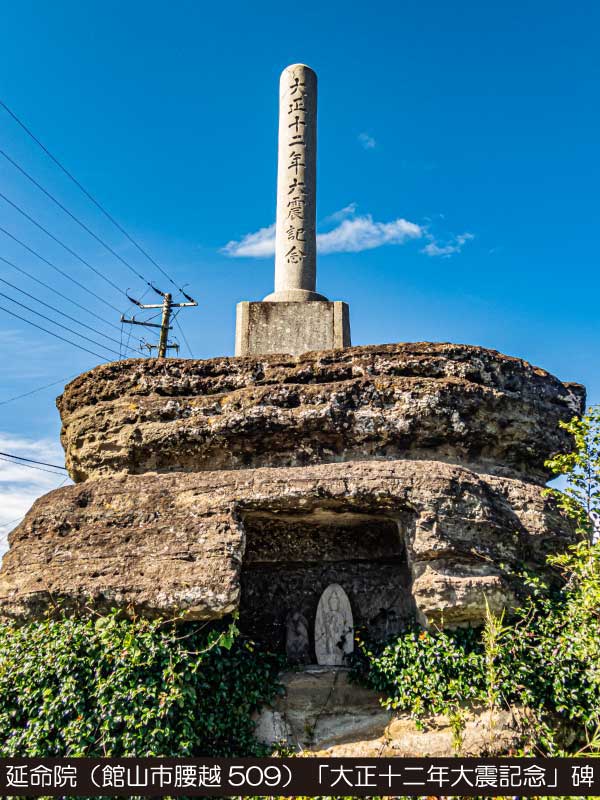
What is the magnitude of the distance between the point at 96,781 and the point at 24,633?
2527mm

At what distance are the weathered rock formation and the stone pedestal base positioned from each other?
1.79m

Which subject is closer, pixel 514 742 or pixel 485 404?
pixel 514 742

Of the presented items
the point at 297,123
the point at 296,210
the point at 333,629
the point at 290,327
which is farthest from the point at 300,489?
the point at 297,123

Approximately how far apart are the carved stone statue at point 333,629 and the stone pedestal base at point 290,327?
3.76 metres

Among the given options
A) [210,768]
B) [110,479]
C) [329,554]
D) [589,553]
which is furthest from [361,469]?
[210,768]

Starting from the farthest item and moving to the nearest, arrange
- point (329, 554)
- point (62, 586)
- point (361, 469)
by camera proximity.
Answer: point (329, 554) → point (361, 469) → point (62, 586)

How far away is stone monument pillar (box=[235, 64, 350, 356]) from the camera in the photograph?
390 inches

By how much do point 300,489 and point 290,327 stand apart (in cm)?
369

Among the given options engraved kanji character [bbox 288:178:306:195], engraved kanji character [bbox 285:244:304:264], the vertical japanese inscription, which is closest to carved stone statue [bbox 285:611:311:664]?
the vertical japanese inscription

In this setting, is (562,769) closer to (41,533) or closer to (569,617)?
(569,617)

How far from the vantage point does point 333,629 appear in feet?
26.0

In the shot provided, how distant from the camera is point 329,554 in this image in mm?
8328

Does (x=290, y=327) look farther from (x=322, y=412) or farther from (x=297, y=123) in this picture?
(x=297, y=123)

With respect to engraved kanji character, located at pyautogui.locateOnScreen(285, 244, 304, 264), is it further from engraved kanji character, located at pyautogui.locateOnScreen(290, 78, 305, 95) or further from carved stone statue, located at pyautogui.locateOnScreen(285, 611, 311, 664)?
carved stone statue, located at pyautogui.locateOnScreen(285, 611, 311, 664)
